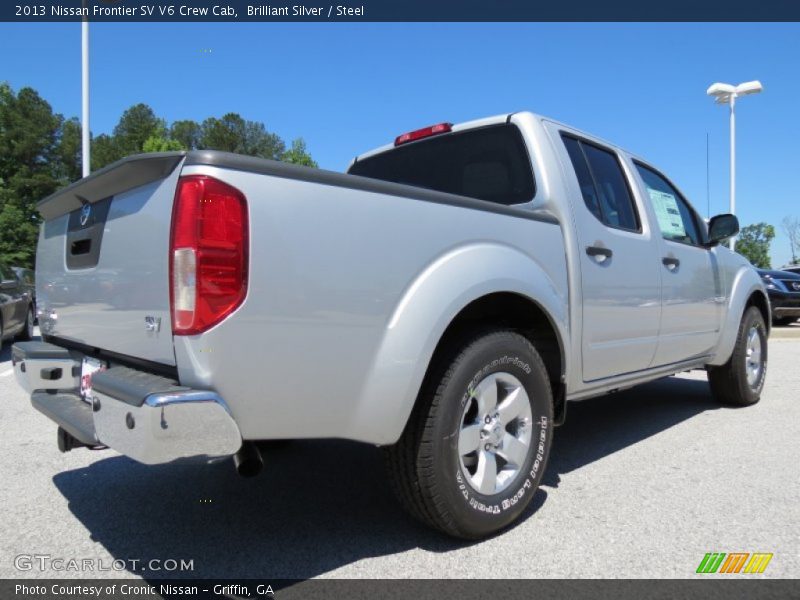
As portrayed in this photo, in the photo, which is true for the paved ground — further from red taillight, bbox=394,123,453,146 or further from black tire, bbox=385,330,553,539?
red taillight, bbox=394,123,453,146

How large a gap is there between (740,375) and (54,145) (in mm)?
50398

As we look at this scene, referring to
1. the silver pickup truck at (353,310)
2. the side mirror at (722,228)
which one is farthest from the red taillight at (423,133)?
the side mirror at (722,228)

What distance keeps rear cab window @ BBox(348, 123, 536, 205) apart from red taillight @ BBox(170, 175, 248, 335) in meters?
1.79

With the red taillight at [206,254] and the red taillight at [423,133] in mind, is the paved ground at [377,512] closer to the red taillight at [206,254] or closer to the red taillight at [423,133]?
the red taillight at [206,254]

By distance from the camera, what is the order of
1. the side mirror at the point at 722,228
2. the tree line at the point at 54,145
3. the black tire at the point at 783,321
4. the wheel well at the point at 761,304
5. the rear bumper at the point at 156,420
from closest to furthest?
1. the rear bumper at the point at 156,420
2. the side mirror at the point at 722,228
3. the wheel well at the point at 761,304
4. the black tire at the point at 783,321
5. the tree line at the point at 54,145

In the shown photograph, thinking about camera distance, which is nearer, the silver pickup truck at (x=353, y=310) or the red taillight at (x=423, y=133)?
the silver pickup truck at (x=353, y=310)

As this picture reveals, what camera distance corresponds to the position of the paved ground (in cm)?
237

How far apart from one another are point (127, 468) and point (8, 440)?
1260 mm

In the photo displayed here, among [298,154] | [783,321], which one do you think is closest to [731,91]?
[783,321]

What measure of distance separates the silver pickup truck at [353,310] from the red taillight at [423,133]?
2 cm

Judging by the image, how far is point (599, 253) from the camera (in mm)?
3248

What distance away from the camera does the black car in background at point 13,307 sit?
26.7 ft

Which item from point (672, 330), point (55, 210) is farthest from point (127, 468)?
point (672, 330)

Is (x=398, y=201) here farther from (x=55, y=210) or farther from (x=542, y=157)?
(x=55, y=210)
